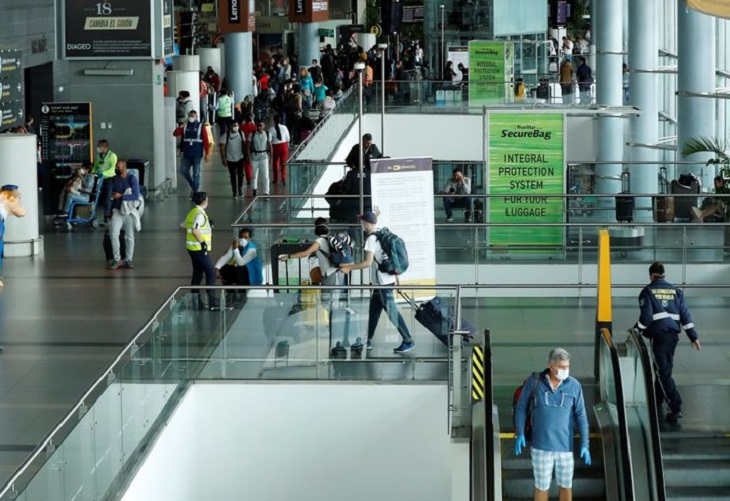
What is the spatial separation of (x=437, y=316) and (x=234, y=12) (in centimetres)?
2512

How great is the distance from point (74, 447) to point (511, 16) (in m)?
35.6

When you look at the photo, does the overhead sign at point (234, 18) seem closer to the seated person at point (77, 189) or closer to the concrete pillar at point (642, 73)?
the concrete pillar at point (642, 73)

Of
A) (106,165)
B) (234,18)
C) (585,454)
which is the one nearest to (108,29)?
(106,165)

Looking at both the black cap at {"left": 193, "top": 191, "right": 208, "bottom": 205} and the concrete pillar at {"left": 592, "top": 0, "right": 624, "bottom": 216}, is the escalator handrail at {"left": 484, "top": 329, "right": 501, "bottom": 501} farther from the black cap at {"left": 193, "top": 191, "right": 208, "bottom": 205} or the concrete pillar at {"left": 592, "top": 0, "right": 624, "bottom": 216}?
the concrete pillar at {"left": 592, "top": 0, "right": 624, "bottom": 216}

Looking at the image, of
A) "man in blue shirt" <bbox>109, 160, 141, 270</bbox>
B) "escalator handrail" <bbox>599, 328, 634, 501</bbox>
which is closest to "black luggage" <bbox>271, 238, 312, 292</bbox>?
"man in blue shirt" <bbox>109, 160, 141, 270</bbox>

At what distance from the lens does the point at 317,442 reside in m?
16.2

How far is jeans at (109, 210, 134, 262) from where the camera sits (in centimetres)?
2019

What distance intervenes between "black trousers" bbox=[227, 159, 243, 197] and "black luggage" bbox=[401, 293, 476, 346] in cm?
1180

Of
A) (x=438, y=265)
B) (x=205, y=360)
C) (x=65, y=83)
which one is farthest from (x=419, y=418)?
(x=65, y=83)

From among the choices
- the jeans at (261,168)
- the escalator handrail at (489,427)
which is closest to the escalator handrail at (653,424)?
the escalator handrail at (489,427)

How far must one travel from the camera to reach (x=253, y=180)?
27.9 metres

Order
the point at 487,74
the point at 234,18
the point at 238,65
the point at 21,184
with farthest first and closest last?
the point at 238,65, the point at 234,18, the point at 487,74, the point at 21,184

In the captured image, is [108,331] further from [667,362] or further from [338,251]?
[667,362]

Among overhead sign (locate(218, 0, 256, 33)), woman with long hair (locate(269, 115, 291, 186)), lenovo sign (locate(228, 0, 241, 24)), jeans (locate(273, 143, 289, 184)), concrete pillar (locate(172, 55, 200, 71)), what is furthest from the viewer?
concrete pillar (locate(172, 55, 200, 71))
